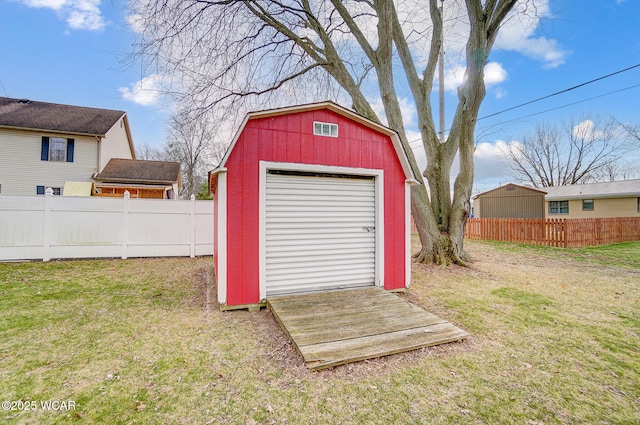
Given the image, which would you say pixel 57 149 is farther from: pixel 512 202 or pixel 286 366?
pixel 512 202

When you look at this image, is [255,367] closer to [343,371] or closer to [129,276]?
[343,371]

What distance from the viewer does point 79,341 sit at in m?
3.19

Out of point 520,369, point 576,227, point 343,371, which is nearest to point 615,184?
point 576,227

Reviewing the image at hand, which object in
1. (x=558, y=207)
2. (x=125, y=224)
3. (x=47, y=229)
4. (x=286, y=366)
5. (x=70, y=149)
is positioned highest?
(x=70, y=149)

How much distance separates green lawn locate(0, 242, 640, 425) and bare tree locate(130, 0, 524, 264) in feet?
10.5

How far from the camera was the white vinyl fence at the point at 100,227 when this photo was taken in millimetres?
7320

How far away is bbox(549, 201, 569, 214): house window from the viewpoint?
61.0 ft

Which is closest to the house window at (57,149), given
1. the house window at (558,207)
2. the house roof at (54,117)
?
the house roof at (54,117)

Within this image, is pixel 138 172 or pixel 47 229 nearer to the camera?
pixel 47 229

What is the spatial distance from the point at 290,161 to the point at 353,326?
2.59 m

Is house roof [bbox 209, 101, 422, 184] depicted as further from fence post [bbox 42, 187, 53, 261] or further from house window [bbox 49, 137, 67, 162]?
house window [bbox 49, 137, 67, 162]

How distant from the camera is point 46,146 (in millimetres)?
13055

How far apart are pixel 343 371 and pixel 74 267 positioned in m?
7.66

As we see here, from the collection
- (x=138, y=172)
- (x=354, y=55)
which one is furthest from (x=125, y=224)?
(x=354, y=55)
